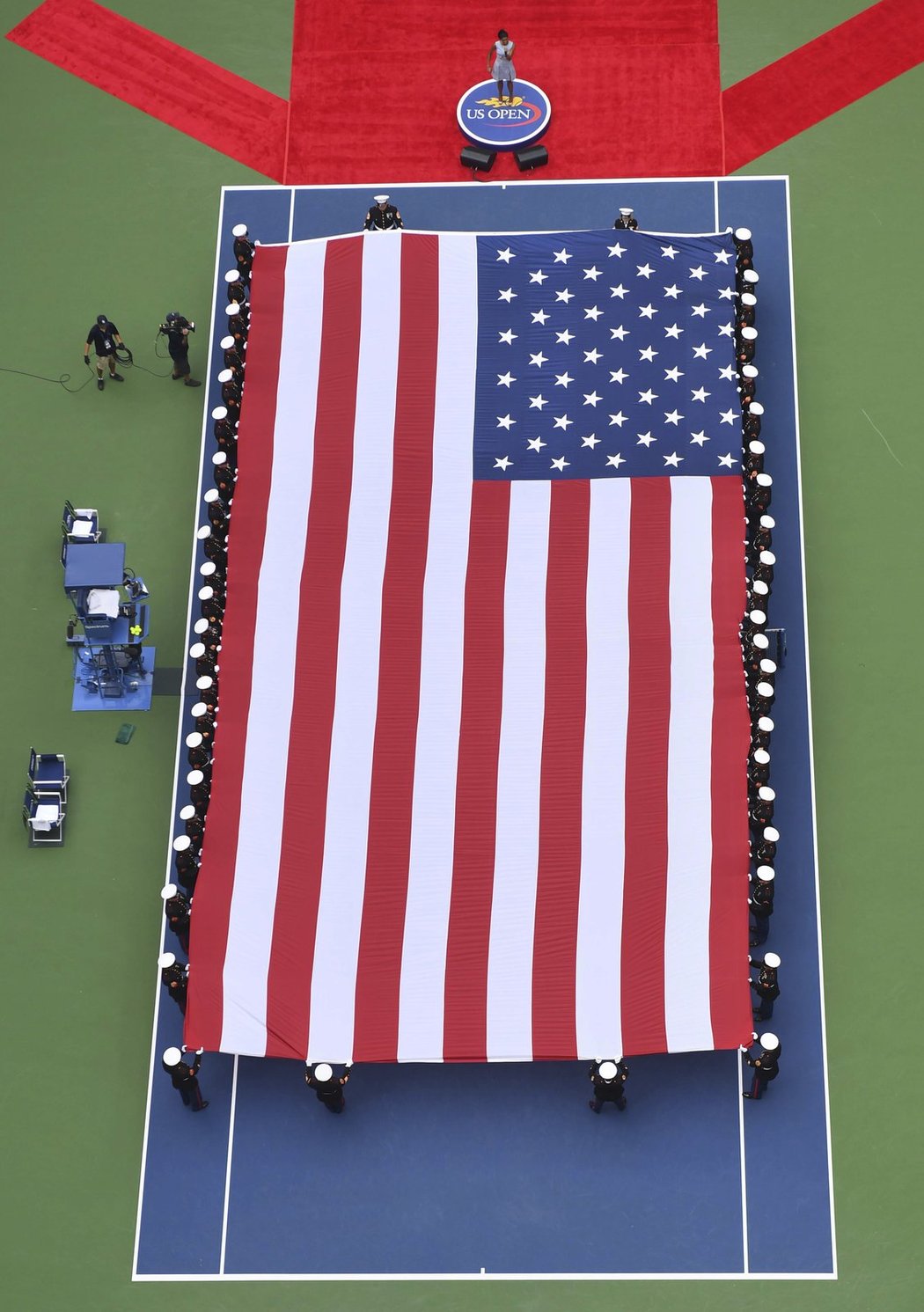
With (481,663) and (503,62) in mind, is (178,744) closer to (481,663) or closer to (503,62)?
(481,663)

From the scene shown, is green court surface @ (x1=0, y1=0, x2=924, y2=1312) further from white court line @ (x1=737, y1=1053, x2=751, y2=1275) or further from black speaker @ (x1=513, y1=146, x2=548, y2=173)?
black speaker @ (x1=513, y1=146, x2=548, y2=173)

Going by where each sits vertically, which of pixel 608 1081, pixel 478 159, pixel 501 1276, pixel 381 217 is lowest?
pixel 501 1276

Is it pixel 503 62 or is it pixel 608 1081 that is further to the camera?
pixel 503 62

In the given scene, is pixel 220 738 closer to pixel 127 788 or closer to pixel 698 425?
pixel 127 788

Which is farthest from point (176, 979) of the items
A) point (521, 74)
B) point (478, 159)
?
point (521, 74)

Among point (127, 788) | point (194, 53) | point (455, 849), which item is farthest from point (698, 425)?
point (194, 53)

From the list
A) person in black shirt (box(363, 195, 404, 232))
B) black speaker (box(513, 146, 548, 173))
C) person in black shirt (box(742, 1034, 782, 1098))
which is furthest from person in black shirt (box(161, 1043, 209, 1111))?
black speaker (box(513, 146, 548, 173))
